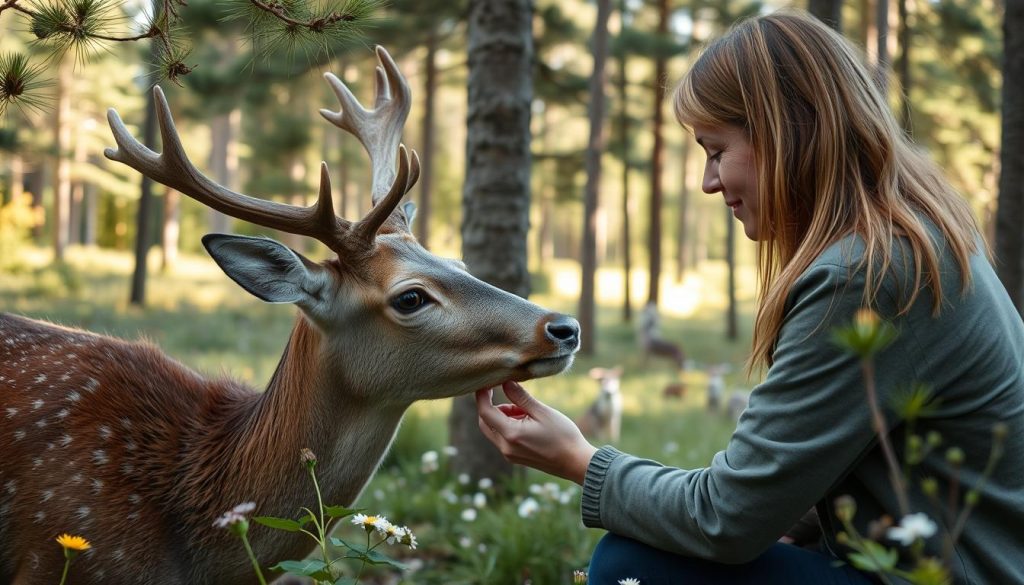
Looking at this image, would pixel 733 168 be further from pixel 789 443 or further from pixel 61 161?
pixel 61 161

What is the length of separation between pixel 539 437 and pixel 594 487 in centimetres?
22

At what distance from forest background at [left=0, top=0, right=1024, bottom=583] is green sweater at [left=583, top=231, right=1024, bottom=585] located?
950mm

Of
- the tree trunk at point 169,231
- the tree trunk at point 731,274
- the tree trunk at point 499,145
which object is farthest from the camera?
the tree trunk at point 169,231

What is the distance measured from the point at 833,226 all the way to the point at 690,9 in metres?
20.7

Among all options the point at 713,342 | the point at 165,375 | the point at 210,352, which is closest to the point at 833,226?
the point at 165,375

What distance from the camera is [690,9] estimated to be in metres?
21.9

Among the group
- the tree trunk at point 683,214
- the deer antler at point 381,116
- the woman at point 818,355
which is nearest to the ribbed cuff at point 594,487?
the woman at point 818,355

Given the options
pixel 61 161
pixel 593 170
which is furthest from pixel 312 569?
pixel 61 161

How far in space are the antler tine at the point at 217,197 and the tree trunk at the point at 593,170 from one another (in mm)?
13437

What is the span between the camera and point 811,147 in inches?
96.5

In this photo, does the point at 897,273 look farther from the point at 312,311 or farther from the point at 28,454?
the point at 28,454

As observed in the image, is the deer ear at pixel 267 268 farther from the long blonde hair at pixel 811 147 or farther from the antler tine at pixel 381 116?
the long blonde hair at pixel 811 147

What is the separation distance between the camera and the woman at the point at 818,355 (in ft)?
7.14

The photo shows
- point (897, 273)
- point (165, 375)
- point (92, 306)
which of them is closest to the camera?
point (897, 273)
